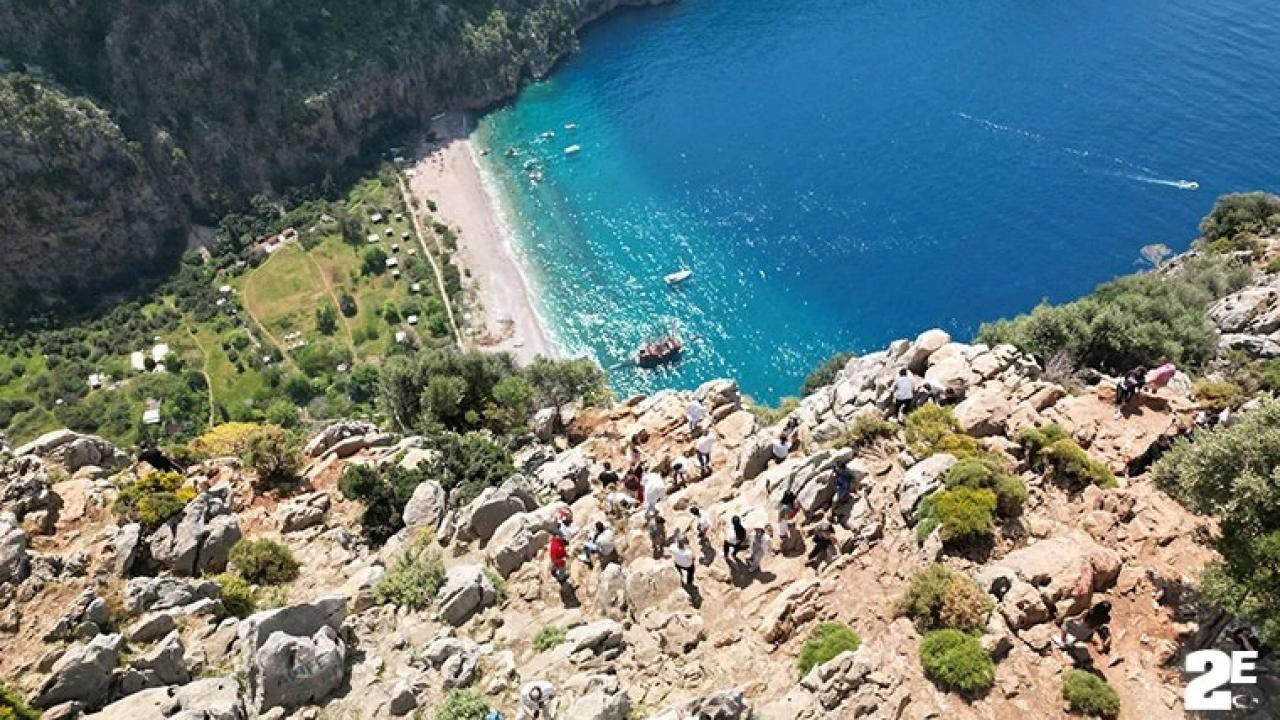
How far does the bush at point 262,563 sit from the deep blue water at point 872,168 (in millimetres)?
79244

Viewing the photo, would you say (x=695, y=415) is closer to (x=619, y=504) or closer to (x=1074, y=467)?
(x=619, y=504)

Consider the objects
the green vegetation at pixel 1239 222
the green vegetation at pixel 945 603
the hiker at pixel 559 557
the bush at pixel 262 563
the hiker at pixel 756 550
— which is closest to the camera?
the green vegetation at pixel 945 603

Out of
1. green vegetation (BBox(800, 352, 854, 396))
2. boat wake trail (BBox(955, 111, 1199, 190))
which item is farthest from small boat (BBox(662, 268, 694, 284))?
boat wake trail (BBox(955, 111, 1199, 190))

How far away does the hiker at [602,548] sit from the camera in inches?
1394

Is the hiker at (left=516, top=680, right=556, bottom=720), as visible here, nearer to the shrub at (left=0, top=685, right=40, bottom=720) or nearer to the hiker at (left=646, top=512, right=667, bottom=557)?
the hiker at (left=646, top=512, right=667, bottom=557)

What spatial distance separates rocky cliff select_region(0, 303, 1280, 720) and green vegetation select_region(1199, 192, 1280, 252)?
5771cm

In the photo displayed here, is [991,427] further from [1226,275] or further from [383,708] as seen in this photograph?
[1226,275]

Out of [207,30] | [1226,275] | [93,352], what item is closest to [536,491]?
[1226,275]

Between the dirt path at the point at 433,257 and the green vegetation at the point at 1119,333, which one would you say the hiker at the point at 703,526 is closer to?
the green vegetation at the point at 1119,333

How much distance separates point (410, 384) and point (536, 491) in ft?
73.8

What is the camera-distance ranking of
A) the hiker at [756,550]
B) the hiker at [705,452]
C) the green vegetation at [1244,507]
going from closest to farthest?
the green vegetation at [1244,507], the hiker at [756,550], the hiker at [705,452]

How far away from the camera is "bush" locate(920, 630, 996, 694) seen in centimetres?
2686

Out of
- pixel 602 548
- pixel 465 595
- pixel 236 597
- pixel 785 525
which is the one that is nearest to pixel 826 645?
pixel 785 525

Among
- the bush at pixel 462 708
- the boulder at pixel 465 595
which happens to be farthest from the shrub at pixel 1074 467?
the bush at pixel 462 708
